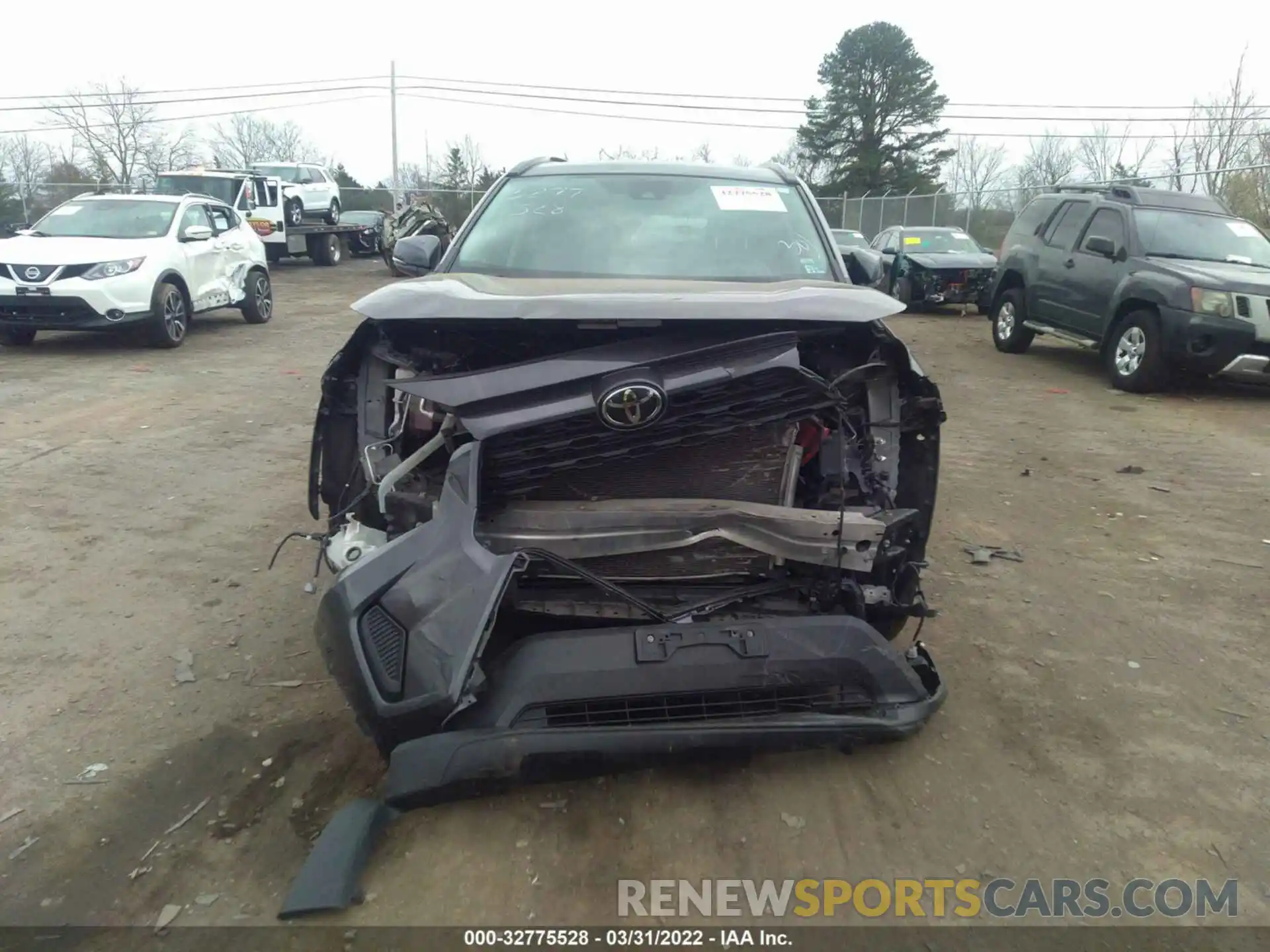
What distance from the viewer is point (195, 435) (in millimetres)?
6758

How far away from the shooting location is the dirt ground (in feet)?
7.84

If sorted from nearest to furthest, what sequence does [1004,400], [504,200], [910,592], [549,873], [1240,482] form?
[549,873], [910,592], [504,200], [1240,482], [1004,400]

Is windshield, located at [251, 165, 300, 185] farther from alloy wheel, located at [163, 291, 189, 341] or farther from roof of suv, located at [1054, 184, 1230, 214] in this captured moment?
roof of suv, located at [1054, 184, 1230, 214]

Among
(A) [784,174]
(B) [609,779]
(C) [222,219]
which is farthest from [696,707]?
(C) [222,219]

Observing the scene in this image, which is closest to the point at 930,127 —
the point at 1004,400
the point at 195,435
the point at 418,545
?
the point at 1004,400

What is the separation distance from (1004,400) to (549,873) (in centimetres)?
772

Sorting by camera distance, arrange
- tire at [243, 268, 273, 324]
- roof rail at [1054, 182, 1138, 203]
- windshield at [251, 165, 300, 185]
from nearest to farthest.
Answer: roof rail at [1054, 182, 1138, 203]
tire at [243, 268, 273, 324]
windshield at [251, 165, 300, 185]

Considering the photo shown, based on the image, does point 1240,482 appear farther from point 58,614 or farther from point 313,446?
point 58,614

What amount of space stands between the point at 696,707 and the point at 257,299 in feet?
41.0

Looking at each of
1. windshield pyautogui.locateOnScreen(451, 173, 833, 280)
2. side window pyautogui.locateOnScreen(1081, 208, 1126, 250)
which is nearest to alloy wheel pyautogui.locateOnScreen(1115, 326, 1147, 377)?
side window pyautogui.locateOnScreen(1081, 208, 1126, 250)

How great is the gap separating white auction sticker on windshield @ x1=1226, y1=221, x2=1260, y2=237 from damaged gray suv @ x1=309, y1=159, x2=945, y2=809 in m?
8.97

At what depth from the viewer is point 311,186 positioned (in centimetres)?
2619

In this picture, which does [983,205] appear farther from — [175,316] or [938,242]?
[175,316]

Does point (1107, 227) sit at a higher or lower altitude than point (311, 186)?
lower
